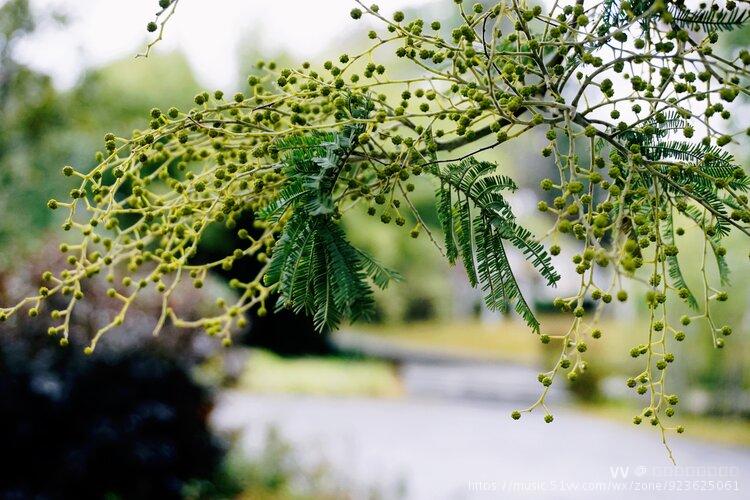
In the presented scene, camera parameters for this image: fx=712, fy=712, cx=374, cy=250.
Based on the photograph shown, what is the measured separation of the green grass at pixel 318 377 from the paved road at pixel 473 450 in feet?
1.47

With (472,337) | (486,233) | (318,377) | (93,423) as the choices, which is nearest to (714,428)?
(318,377)

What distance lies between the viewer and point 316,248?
0.75 metres

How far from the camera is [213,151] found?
0.97 m

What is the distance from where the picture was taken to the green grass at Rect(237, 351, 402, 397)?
9961mm

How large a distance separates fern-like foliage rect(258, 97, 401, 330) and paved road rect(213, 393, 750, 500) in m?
4.19

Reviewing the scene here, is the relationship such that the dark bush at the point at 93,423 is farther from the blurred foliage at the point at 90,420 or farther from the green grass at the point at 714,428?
the green grass at the point at 714,428

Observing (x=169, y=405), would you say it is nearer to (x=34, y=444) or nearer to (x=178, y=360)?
(x=178, y=360)

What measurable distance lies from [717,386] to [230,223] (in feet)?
27.1

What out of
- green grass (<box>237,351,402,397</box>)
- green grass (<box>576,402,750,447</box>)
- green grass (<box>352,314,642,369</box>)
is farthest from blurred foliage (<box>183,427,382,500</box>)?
green grass (<box>352,314,642,369</box>)

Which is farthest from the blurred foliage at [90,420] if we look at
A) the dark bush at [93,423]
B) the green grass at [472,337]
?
the green grass at [472,337]

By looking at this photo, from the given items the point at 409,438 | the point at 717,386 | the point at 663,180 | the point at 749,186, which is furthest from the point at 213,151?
the point at 717,386

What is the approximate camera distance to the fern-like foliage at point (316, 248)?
2.39 feet

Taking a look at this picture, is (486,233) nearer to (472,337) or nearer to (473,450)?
(473,450)

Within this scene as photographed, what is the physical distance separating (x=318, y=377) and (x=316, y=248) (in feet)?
33.0
